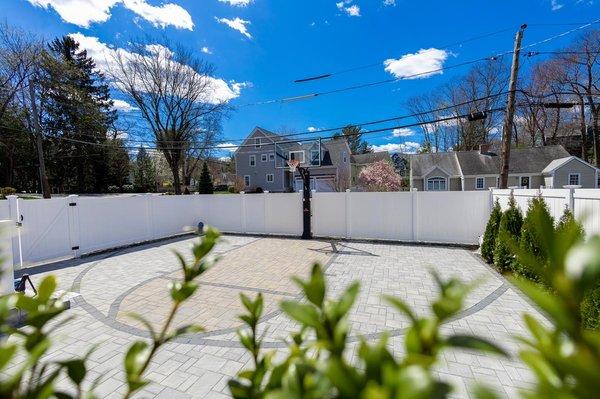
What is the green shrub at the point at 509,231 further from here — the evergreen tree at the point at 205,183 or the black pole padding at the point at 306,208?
the evergreen tree at the point at 205,183

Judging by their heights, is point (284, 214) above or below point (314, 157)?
below

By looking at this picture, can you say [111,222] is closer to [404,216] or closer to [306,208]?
[306,208]

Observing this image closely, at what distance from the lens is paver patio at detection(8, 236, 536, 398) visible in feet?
9.43

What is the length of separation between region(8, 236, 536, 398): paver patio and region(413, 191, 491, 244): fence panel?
703 mm

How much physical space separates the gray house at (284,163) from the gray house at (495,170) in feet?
22.7

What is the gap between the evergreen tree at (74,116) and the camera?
919 inches

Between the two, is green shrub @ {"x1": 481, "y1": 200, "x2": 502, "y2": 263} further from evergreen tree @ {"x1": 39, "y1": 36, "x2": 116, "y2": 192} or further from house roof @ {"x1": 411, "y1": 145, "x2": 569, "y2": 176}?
evergreen tree @ {"x1": 39, "y1": 36, "x2": 116, "y2": 192}

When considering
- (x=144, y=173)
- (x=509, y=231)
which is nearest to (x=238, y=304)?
(x=509, y=231)

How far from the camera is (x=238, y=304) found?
4.57m

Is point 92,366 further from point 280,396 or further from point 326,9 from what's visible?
point 326,9

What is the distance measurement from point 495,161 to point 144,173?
39462 millimetres

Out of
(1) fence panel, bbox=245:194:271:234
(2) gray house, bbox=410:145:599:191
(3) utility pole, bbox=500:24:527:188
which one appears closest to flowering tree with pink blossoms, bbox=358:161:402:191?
(2) gray house, bbox=410:145:599:191

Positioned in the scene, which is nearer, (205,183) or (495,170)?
(495,170)

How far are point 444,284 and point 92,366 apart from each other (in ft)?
12.5
